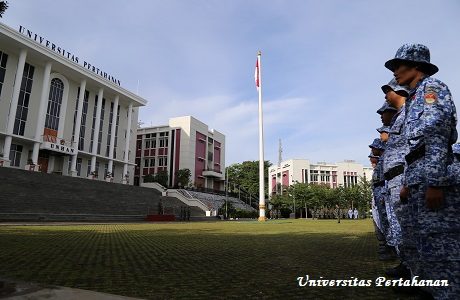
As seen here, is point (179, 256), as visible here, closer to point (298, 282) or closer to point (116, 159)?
point (298, 282)

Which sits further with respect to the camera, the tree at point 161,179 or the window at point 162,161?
the window at point 162,161

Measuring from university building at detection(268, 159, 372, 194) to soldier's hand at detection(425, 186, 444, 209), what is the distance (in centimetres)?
A: 7040

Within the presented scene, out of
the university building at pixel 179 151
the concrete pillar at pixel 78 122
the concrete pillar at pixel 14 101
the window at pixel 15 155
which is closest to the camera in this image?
the concrete pillar at pixel 14 101

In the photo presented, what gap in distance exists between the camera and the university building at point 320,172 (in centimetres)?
7194

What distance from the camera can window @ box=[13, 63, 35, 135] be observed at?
101 feet

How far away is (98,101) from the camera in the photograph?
3884cm

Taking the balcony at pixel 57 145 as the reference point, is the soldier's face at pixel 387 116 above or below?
below

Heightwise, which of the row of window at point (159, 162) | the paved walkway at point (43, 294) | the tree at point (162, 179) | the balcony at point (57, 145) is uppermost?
the row of window at point (159, 162)

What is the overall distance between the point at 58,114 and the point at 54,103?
119 centimetres

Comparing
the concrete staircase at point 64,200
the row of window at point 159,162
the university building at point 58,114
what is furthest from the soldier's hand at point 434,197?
the row of window at point 159,162

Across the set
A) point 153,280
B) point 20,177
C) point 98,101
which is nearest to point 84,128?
point 98,101

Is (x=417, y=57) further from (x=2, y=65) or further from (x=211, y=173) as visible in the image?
(x=211, y=173)

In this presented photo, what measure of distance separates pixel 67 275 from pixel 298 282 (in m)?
2.29

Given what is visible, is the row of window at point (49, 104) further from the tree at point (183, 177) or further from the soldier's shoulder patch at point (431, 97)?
the soldier's shoulder patch at point (431, 97)
